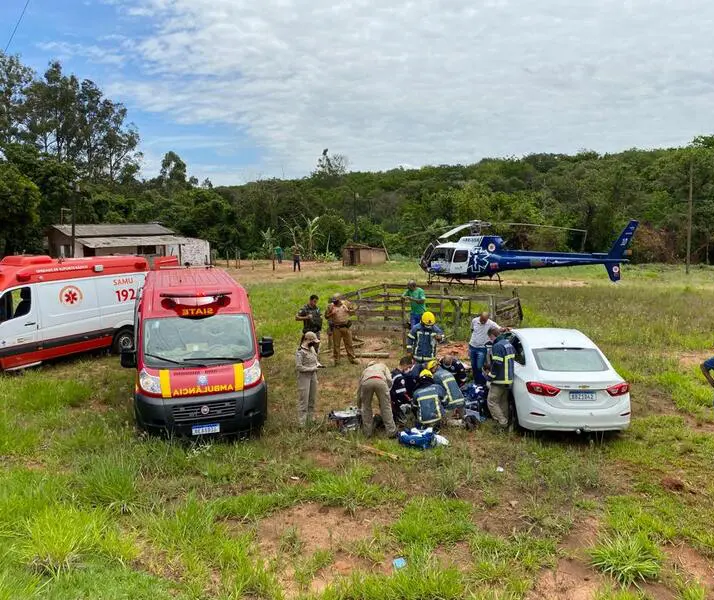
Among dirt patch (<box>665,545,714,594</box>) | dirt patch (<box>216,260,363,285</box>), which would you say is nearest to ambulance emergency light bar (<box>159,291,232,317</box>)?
Result: dirt patch (<box>665,545,714,594</box>)

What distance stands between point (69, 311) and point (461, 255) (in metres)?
15.0

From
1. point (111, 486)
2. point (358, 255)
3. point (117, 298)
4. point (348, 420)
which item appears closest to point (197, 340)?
point (348, 420)

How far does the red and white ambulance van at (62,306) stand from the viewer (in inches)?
449

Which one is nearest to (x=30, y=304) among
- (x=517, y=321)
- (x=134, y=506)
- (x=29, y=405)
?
(x=29, y=405)

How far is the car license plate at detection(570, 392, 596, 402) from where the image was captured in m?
7.53

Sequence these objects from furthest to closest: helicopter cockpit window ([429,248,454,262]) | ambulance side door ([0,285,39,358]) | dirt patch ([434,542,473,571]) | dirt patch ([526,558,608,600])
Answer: helicopter cockpit window ([429,248,454,262])
ambulance side door ([0,285,39,358])
dirt patch ([434,542,473,571])
dirt patch ([526,558,608,600])

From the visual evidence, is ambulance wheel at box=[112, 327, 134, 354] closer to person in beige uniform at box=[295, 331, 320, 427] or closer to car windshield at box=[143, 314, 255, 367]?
car windshield at box=[143, 314, 255, 367]

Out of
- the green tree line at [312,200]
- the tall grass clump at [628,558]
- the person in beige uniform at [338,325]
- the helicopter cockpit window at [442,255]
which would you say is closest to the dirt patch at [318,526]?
the tall grass clump at [628,558]

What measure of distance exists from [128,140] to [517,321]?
65063 millimetres

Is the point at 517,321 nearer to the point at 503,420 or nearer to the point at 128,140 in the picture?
the point at 503,420

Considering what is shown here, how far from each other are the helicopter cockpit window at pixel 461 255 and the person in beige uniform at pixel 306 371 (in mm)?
15246

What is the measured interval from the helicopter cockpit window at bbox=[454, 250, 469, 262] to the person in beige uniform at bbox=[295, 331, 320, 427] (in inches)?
600

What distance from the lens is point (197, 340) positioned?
8227 millimetres

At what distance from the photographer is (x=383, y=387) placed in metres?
7.79
